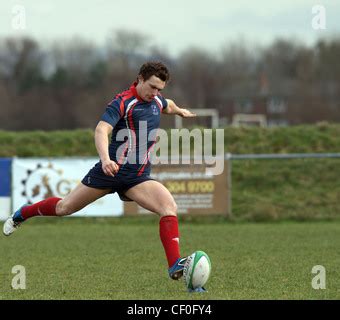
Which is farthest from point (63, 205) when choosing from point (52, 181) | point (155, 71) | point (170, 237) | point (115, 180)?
point (52, 181)

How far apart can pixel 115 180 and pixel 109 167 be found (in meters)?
0.63

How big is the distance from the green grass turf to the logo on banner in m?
0.79

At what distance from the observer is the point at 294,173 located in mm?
19000

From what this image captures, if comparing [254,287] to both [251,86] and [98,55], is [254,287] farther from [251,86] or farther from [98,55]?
[251,86]

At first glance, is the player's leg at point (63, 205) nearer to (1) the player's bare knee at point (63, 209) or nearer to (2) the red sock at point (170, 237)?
(1) the player's bare knee at point (63, 209)

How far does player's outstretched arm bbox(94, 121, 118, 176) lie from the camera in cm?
652

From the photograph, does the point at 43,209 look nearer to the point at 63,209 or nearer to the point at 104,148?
the point at 63,209

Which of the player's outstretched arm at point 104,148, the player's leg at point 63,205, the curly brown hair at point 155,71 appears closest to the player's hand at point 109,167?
the player's outstretched arm at point 104,148

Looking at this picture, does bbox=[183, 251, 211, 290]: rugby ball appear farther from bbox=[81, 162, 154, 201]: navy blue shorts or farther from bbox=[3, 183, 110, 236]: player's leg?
bbox=[3, 183, 110, 236]: player's leg

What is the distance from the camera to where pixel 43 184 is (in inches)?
660

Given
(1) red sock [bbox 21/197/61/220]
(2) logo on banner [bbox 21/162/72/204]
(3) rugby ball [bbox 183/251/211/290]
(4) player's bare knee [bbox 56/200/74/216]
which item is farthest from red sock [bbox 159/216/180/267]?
(2) logo on banner [bbox 21/162/72/204]

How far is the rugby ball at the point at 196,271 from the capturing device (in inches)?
259

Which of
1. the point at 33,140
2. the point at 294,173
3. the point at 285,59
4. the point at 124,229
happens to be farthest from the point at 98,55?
the point at 124,229

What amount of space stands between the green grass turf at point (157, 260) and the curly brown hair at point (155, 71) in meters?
1.91
